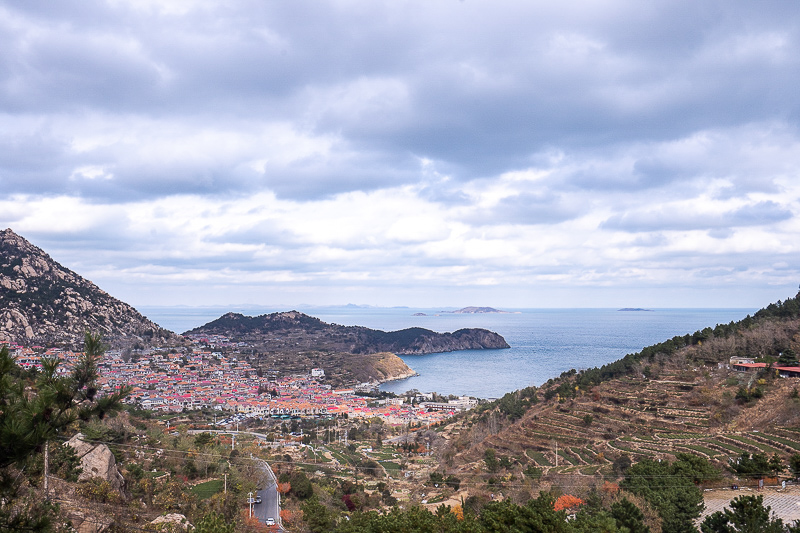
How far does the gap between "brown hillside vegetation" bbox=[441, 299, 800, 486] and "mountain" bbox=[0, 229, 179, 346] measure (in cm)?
4647

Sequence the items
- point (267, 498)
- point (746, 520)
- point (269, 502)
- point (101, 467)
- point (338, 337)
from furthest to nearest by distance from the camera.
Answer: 1. point (338, 337)
2. point (267, 498)
3. point (269, 502)
4. point (101, 467)
5. point (746, 520)

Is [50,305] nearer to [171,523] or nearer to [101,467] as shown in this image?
[101,467]

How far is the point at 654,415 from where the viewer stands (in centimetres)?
2708

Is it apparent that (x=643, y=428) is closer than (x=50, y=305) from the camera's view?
Yes

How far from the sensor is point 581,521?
1010 centimetres

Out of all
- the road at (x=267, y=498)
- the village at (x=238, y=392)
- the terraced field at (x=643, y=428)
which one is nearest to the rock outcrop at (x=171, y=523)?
the road at (x=267, y=498)

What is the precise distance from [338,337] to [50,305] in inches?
2715

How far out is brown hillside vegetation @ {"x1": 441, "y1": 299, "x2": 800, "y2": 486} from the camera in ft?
71.7

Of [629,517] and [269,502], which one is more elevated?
[629,517]

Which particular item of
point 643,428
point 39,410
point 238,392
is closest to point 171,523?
point 39,410

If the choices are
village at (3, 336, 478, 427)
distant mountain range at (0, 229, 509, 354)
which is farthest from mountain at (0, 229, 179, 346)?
village at (3, 336, 478, 427)

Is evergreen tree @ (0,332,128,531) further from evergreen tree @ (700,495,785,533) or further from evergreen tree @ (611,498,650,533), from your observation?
evergreen tree @ (700,495,785,533)

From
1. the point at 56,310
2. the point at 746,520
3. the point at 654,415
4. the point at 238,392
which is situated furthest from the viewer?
Answer: the point at 56,310

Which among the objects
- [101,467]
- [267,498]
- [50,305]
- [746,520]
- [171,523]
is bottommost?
[267,498]
